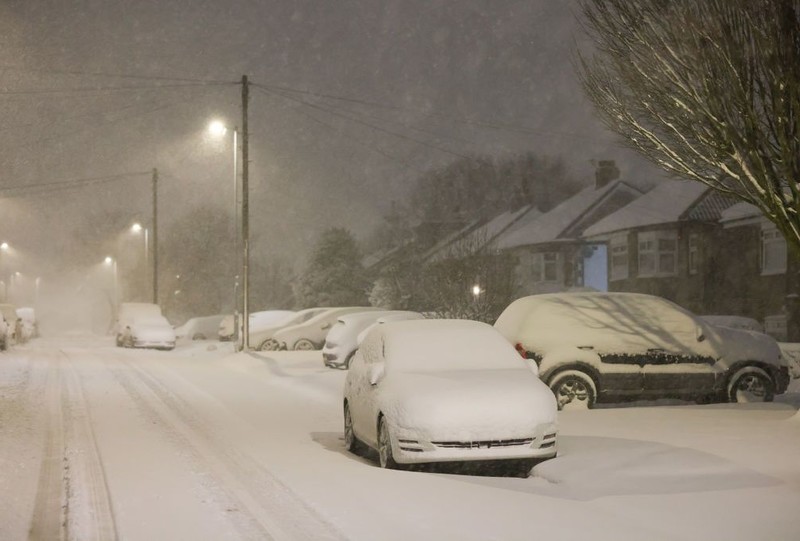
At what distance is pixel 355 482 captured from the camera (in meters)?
8.80

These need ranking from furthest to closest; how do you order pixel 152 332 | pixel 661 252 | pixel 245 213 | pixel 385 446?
pixel 661 252 < pixel 152 332 < pixel 245 213 < pixel 385 446

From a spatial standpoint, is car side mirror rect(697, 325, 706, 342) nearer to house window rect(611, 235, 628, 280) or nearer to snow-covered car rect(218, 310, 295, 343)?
snow-covered car rect(218, 310, 295, 343)

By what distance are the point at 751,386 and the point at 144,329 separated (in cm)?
2923

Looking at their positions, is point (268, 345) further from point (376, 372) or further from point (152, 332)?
point (376, 372)

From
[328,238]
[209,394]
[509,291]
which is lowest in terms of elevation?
[209,394]

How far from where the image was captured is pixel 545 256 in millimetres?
55156

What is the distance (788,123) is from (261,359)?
18.0 m

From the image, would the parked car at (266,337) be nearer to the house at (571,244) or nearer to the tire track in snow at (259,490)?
the tire track in snow at (259,490)

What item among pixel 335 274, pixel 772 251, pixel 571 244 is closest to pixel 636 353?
pixel 772 251

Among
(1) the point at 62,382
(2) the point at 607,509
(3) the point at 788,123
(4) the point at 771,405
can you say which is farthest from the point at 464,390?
(1) the point at 62,382

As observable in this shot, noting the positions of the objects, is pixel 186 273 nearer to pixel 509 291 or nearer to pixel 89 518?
pixel 509 291

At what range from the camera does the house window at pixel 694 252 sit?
40.5 meters

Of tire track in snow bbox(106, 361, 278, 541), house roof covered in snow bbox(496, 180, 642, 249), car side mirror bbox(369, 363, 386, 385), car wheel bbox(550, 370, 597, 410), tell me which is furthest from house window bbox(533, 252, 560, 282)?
car side mirror bbox(369, 363, 386, 385)

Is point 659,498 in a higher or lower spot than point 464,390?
lower
